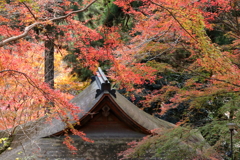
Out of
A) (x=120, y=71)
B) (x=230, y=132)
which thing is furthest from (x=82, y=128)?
(x=230, y=132)

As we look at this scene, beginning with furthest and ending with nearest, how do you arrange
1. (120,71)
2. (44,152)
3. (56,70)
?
1. (56,70)
2. (120,71)
3. (44,152)

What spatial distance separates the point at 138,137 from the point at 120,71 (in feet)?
5.40

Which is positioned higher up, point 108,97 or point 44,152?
point 108,97

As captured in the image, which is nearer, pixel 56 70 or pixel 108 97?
pixel 108 97

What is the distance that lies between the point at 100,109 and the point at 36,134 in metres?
1.52

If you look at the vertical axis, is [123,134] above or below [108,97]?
below

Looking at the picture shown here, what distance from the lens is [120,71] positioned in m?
6.51

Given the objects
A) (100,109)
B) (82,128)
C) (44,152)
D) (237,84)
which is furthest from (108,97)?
(237,84)

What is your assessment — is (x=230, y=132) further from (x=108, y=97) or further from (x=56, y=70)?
(x=56, y=70)

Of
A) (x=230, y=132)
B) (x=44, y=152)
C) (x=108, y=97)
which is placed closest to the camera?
(x=230, y=132)

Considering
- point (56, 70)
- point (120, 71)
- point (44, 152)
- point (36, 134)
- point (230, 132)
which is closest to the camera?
point (230, 132)

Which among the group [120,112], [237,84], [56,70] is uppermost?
[56,70]

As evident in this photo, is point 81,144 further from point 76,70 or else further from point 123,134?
point 76,70

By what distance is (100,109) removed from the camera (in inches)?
223
